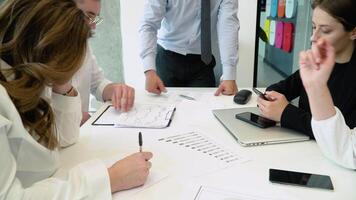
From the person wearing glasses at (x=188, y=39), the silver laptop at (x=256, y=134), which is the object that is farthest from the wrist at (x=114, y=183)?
the person wearing glasses at (x=188, y=39)

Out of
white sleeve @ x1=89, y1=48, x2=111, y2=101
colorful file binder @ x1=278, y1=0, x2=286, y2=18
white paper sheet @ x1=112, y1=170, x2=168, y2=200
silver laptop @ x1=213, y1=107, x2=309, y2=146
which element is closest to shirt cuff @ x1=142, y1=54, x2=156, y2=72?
white sleeve @ x1=89, y1=48, x2=111, y2=101

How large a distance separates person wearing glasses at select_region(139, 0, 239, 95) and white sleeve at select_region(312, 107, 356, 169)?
75 cm

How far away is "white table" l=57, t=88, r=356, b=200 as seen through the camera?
792 millimetres

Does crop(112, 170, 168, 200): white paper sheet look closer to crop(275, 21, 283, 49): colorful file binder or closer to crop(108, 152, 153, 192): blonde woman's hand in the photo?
crop(108, 152, 153, 192): blonde woman's hand

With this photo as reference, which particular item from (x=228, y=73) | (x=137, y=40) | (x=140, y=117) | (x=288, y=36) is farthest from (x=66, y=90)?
(x=288, y=36)

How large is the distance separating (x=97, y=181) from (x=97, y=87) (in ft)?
2.81

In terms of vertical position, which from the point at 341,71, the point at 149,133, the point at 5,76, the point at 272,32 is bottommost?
the point at 272,32

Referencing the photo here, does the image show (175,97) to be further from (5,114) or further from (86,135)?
(5,114)

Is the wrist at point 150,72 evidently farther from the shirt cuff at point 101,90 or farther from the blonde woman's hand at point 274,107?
the blonde woman's hand at point 274,107

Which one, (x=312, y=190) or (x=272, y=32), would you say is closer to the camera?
(x=312, y=190)

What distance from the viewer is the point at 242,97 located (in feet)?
4.76

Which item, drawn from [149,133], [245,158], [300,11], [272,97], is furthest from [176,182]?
[300,11]

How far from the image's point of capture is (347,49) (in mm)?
1160

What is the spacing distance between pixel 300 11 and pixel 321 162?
8.09ft
